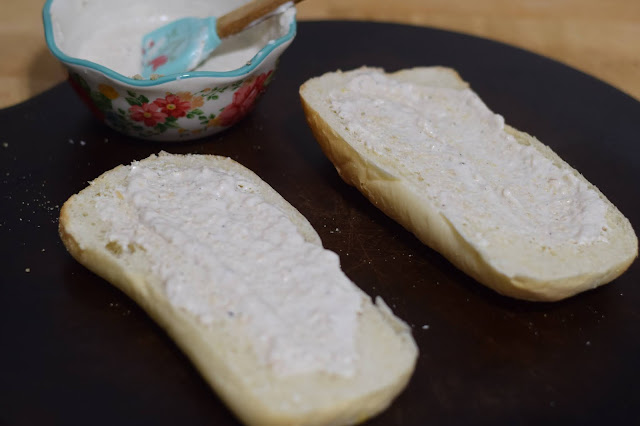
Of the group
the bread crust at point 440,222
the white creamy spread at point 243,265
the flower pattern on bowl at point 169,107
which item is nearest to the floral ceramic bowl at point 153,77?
the flower pattern on bowl at point 169,107

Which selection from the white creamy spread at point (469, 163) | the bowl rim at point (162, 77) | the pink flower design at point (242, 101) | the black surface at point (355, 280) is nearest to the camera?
the black surface at point (355, 280)

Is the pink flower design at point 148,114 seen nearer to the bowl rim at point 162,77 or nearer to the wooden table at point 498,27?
the bowl rim at point 162,77

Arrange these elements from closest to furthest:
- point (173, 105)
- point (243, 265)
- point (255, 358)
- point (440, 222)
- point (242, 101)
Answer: point (255, 358), point (243, 265), point (440, 222), point (173, 105), point (242, 101)

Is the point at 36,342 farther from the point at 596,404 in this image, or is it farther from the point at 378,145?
the point at 596,404

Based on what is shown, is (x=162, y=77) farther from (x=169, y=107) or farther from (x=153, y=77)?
(x=169, y=107)

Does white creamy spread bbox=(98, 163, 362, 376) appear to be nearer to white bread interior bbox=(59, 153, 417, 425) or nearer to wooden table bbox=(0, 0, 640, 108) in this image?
white bread interior bbox=(59, 153, 417, 425)

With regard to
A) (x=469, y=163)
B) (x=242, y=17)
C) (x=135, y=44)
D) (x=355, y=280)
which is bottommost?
(x=355, y=280)

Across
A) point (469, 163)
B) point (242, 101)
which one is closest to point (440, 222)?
point (469, 163)

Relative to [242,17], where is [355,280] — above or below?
below

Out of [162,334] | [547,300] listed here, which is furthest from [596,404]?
[162,334]
